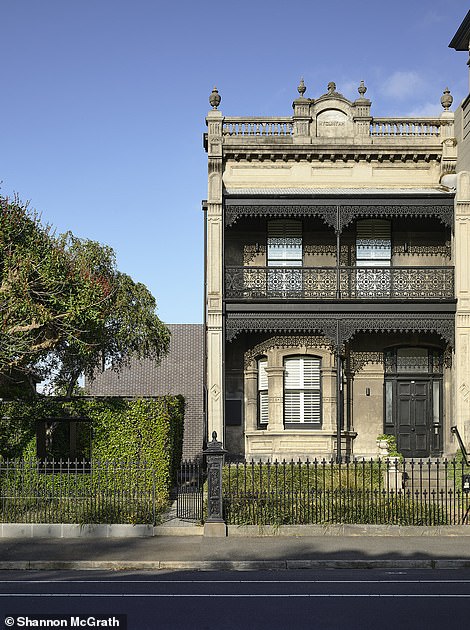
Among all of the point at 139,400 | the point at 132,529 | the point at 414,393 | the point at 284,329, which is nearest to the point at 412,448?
the point at 414,393

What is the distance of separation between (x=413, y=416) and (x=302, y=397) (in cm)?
323

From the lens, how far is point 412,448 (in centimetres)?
2366

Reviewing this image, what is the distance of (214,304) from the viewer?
73.6ft

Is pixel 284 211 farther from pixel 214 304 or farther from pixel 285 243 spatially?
pixel 214 304

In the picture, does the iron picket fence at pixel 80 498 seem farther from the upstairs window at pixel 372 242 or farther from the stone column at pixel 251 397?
the upstairs window at pixel 372 242

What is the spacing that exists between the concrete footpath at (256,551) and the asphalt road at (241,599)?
0.40 meters

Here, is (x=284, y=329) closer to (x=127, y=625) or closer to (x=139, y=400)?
(x=139, y=400)

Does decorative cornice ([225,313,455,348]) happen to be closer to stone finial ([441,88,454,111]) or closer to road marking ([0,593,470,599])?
stone finial ([441,88,454,111])

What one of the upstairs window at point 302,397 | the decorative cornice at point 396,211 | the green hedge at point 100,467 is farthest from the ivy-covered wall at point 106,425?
the decorative cornice at point 396,211

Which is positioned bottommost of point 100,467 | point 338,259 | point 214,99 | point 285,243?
point 100,467

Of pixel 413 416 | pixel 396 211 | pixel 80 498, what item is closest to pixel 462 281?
pixel 396 211

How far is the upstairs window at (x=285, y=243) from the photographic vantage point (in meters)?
24.2

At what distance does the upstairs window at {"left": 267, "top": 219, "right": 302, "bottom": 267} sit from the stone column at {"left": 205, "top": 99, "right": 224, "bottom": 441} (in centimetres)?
224

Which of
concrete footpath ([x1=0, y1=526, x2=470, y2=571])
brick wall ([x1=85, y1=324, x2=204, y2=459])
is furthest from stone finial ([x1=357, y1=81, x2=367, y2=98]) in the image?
brick wall ([x1=85, y1=324, x2=204, y2=459])
